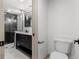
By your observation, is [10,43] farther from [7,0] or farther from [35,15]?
[35,15]

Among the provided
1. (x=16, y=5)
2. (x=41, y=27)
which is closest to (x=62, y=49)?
(x=41, y=27)

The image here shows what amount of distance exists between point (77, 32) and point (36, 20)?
115cm

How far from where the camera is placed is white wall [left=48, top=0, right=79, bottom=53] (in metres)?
2.28

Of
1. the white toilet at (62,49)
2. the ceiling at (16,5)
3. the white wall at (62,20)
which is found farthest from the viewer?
the ceiling at (16,5)

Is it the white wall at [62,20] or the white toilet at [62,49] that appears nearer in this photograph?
the white toilet at [62,49]

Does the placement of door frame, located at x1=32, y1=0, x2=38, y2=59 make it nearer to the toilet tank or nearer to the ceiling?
the toilet tank

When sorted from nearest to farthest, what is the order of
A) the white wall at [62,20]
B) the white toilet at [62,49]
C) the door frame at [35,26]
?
1. the door frame at [35,26]
2. the white toilet at [62,49]
3. the white wall at [62,20]

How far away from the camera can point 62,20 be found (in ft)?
8.07

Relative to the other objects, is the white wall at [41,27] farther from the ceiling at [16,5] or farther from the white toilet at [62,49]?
the ceiling at [16,5]

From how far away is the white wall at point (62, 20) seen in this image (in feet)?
7.50

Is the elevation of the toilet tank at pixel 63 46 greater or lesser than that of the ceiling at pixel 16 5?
lesser

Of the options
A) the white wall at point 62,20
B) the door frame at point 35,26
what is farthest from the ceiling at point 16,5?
the door frame at point 35,26

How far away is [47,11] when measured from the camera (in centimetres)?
269

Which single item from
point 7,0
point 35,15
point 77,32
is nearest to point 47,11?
point 35,15
